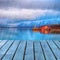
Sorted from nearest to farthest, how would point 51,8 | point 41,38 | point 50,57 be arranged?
point 50,57 → point 51,8 → point 41,38

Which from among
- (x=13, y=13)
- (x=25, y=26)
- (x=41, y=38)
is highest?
(x=13, y=13)

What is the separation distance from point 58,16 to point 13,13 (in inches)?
30.0

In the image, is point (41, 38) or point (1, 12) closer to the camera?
point (1, 12)

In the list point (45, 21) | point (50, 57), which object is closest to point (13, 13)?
point (45, 21)

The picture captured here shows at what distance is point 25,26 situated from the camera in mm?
3281

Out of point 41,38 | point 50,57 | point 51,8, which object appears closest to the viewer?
point 50,57

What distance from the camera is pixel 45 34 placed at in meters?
3.48

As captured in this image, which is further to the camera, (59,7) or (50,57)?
(59,7)

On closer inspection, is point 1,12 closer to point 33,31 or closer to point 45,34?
point 33,31

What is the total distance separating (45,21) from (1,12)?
0.76 meters

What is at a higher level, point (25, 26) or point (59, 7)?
point (59, 7)

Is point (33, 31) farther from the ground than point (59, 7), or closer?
closer

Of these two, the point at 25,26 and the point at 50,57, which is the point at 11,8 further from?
the point at 50,57

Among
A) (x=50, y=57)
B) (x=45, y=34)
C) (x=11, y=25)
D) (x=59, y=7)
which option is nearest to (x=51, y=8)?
(x=59, y=7)
